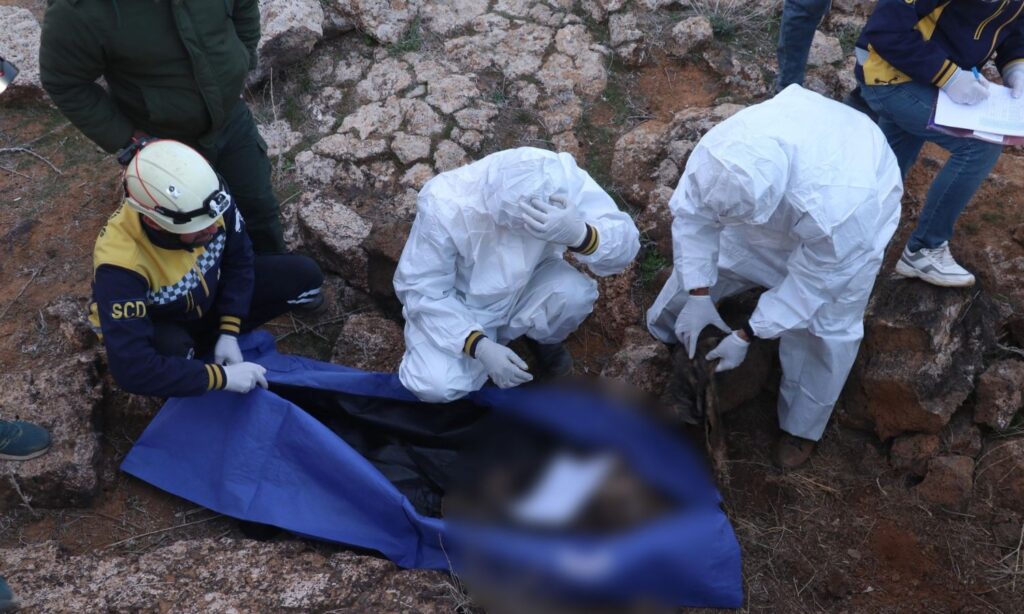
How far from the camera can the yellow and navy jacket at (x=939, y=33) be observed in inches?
84.7

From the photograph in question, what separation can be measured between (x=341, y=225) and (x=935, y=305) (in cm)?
201

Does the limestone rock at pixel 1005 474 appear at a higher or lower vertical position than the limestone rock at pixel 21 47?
lower

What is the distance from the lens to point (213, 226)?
2135 millimetres

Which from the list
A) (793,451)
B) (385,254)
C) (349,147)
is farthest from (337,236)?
(793,451)

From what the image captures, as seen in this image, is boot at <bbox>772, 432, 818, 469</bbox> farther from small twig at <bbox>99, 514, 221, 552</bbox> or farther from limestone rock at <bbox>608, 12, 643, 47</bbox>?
limestone rock at <bbox>608, 12, 643, 47</bbox>

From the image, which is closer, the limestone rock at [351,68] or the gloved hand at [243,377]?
the gloved hand at [243,377]

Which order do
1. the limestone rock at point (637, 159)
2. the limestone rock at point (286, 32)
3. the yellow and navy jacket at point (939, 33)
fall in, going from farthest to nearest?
the limestone rock at point (286, 32) < the limestone rock at point (637, 159) < the yellow and navy jacket at point (939, 33)

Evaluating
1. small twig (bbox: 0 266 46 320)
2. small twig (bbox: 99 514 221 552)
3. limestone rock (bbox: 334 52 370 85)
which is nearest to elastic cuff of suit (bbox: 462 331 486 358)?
small twig (bbox: 99 514 221 552)

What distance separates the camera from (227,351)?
2412 millimetres

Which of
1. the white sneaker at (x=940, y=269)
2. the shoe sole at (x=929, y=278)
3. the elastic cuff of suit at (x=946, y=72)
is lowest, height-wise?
the shoe sole at (x=929, y=278)

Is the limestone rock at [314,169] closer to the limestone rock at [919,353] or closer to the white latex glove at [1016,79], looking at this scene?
the limestone rock at [919,353]

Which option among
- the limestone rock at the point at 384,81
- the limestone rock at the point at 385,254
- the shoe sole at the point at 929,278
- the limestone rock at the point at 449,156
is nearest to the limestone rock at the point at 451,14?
the limestone rock at the point at 384,81

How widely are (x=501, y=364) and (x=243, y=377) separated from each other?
2.35 feet

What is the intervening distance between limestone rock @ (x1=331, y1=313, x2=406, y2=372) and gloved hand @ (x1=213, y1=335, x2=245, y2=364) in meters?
0.40
